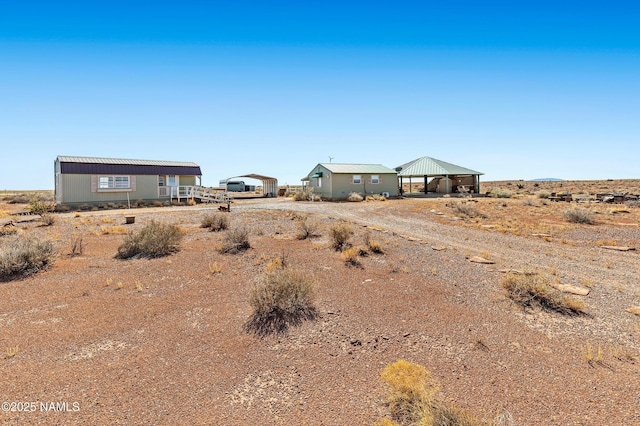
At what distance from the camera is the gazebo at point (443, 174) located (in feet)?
111

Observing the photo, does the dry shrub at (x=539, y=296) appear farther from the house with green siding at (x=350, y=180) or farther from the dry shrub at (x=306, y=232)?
the house with green siding at (x=350, y=180)

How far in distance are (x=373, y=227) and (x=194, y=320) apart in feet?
31.7

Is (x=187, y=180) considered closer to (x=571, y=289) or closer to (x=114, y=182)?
(x=114, y=182)

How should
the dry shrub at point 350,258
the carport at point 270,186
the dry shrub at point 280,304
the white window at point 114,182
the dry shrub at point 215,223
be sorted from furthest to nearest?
the carport at point 270,186 < the white window at point 114,182 < the dry shrub at point 215,223 < the dry shrub at point 350,258 < the dry shrub at point 280,304

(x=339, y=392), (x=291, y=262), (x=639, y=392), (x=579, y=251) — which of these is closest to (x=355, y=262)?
(x=291, y=262)

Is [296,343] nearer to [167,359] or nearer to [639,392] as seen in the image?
[167,359]

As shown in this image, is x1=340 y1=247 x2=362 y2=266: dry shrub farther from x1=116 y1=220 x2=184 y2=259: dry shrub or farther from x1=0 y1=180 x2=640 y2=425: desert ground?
x1=116 y1=220 x2=184 y2=259: dry shrub

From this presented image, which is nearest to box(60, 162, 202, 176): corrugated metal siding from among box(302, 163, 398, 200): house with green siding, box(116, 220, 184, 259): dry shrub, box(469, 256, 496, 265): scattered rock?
box(302, 163, 398, 200): house with green siding

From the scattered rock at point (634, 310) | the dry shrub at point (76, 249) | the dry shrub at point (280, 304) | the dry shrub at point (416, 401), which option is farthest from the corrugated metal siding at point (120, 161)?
the scattered rock at point (634, 310)

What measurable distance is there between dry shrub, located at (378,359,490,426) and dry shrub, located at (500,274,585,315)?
131 inches

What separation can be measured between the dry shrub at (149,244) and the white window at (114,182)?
2005 cm

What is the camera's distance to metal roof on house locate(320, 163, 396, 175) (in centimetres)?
3211

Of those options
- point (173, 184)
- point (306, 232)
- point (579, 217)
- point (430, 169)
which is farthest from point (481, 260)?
point (173, 184)

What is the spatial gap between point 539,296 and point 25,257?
1146cm
